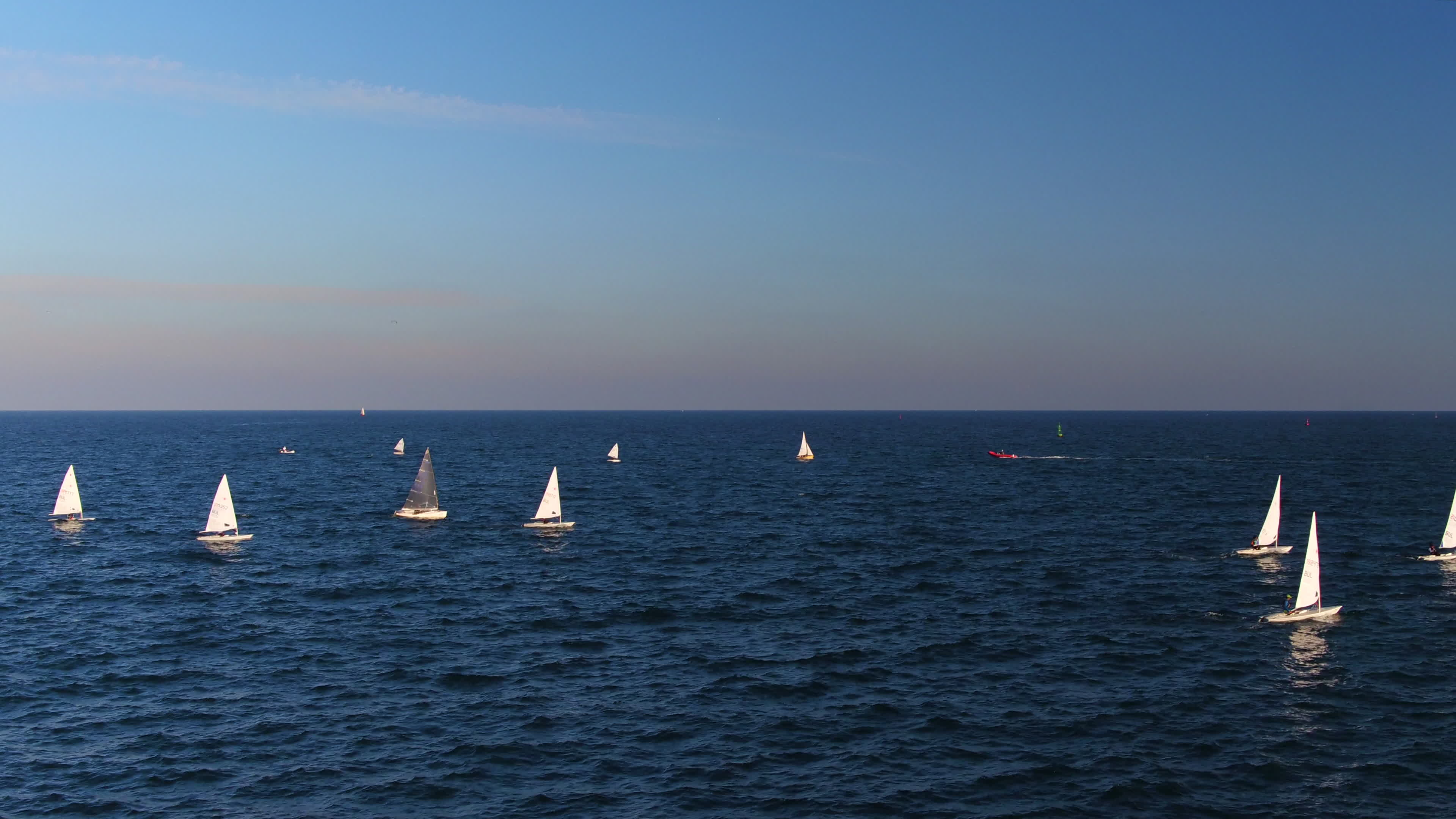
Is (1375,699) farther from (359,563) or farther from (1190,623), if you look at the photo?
(359,563)

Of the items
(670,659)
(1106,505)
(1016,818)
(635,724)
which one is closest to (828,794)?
(1016,818)

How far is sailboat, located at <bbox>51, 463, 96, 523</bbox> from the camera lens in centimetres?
10344

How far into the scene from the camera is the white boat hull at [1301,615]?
201 ft

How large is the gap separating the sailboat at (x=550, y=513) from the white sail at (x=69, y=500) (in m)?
45.1

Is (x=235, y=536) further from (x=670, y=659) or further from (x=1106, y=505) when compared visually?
(x=1106, y=505)

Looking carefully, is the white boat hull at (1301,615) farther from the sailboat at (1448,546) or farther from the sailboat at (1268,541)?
the sailboat at (1448,546)

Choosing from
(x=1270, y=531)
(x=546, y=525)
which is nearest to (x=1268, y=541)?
(x=1270, y=531)

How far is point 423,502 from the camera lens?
349ft

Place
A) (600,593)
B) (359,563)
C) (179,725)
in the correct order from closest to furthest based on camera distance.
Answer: (179,725) < (600,593) < (359,563)

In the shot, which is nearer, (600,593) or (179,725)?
(179,725)

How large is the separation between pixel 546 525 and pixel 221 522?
28395 mm

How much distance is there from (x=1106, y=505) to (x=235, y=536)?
9175 cm

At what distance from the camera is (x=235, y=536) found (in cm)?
9188

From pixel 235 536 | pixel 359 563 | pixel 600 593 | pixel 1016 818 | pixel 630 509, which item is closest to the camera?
pixel 1016 818
